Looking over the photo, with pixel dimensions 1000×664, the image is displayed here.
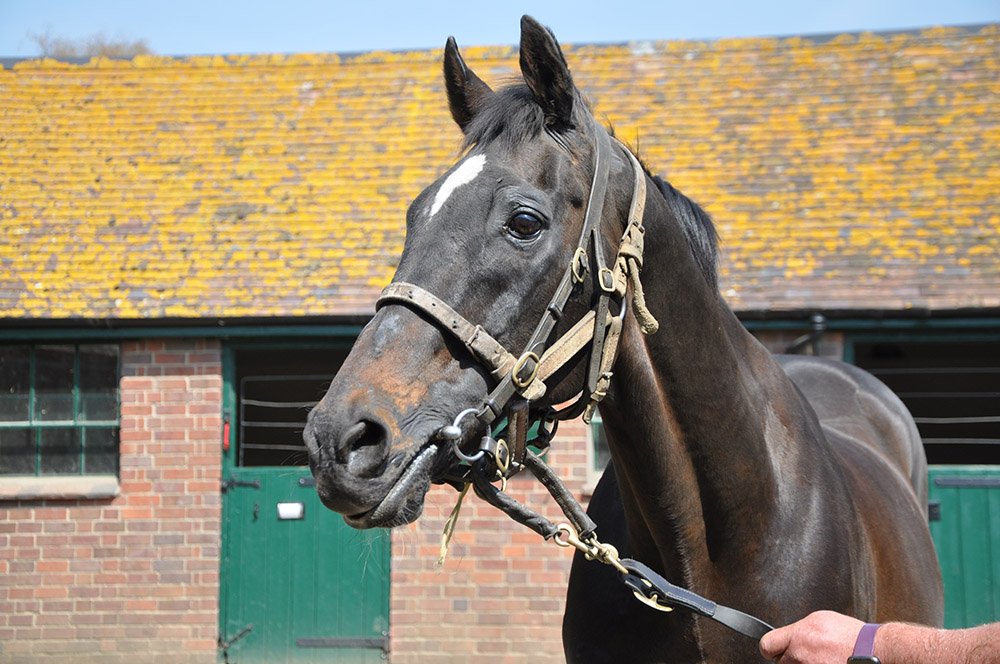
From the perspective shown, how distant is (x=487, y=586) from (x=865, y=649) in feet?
21.5

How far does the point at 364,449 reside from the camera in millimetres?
1753

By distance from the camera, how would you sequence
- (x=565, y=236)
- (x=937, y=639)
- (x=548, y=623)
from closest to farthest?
(x=937, y=639), (x=565, y=236), (x=548, y=623)

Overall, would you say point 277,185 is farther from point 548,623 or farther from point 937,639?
point 937,639

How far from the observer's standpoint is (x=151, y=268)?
869 centimetres

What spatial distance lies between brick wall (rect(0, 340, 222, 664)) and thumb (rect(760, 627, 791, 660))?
708 centimetres

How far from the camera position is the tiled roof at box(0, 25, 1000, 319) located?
8250mm

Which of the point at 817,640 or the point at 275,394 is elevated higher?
the point at 275,394

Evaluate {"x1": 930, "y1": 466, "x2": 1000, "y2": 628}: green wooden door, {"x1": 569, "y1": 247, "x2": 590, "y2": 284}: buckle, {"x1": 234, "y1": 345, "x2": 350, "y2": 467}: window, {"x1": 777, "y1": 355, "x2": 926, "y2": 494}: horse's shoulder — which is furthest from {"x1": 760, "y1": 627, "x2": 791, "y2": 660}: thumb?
{"x1": 234, "y1": 345, "x2": 350, "y2": 467}: window

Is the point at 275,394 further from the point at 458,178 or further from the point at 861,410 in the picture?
the point at 458,178

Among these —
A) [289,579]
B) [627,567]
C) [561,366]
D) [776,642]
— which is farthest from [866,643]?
[289,579]

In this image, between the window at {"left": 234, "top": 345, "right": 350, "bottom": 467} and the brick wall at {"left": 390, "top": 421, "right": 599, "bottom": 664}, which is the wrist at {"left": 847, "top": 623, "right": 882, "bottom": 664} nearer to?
the brick wall at {"left": 390, "top": 421, "right": 599, "bottom": 664}

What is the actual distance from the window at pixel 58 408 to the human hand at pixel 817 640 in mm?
7925

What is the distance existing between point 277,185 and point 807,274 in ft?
18.7

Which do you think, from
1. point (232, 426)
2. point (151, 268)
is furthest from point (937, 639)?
point (151, 268)
